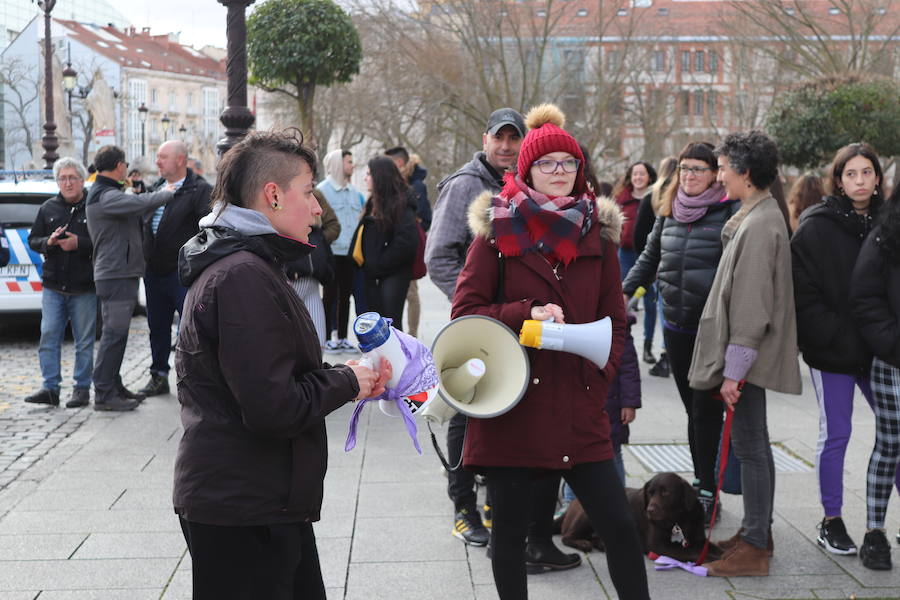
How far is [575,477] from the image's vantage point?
137 inches

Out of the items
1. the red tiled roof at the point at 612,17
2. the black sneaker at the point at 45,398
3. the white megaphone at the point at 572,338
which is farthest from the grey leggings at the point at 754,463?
the red tiled roof at the point at 612,17

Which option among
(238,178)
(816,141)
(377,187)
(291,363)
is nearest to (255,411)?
(291,363)

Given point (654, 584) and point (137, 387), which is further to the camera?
point (137, 387)

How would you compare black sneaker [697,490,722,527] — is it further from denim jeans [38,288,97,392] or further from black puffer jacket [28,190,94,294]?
black puffer jacket [28,190,94,294]

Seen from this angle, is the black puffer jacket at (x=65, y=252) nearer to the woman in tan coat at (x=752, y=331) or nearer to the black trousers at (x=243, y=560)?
the woman in tan coat at (x=752, y=331)

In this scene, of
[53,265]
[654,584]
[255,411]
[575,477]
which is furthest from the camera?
[53,265]

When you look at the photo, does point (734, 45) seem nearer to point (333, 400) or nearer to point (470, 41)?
point (470, 41)

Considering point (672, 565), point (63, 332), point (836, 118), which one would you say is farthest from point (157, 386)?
point (836, 118)

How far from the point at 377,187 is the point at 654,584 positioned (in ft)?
15.3

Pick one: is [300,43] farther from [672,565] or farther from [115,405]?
[672,565]

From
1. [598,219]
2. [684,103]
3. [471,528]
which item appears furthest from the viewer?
[684,103]

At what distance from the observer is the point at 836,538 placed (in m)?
4.63

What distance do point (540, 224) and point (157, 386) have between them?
5.80 meters

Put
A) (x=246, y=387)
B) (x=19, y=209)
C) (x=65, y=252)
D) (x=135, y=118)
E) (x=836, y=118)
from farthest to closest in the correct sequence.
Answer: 1. (x=135, y=118)
2. (x=836, y=118)
3. (x=19, y=209)
4. (x=65, y=252)
5. (x=246, y=387)
